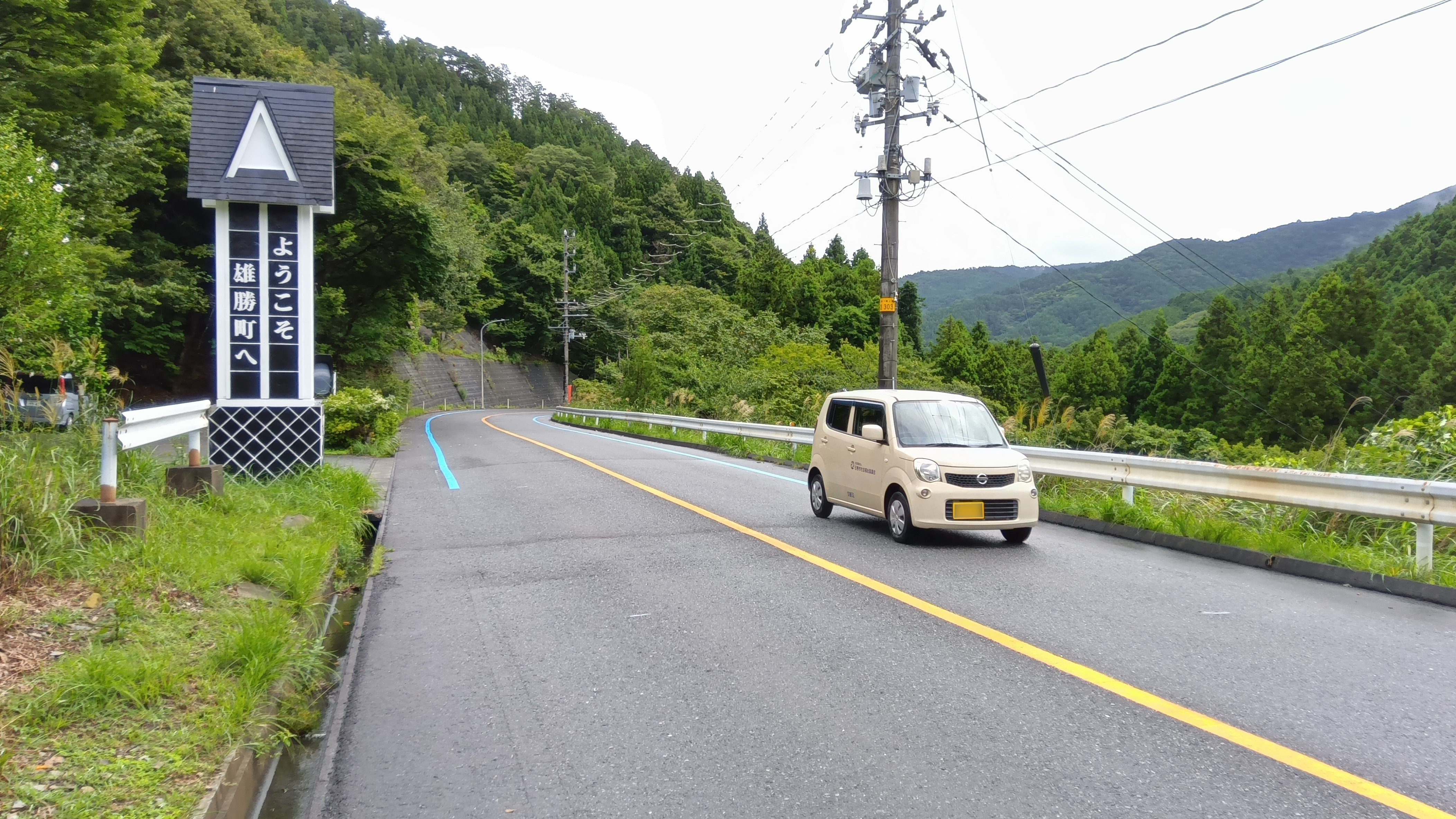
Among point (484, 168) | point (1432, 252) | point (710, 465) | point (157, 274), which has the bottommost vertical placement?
point (710, 465)

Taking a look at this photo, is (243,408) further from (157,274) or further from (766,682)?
(157,274)

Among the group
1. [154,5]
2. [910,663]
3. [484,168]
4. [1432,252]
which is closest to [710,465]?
[910,663]

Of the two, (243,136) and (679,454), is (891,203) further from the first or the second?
(243,136)

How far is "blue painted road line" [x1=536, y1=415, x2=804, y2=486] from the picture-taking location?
15852 mm

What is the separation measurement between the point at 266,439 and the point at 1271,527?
1235 centimetres

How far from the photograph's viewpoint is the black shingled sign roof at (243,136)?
42.0ft

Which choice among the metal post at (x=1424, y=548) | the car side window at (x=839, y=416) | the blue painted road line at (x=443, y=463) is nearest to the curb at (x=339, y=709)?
the car side window at (x=839, y=416)

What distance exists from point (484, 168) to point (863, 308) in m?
42.7

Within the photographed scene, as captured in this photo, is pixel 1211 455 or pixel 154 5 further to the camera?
pixel 154 5

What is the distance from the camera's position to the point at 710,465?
17516 millimetres

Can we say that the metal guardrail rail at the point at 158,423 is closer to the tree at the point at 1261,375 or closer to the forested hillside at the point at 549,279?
the forested hillside at the point at 549,279

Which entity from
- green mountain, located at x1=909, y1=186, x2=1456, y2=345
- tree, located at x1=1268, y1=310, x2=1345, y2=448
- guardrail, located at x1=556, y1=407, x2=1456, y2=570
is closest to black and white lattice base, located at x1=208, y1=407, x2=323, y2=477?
guardrail, located at x1=556, y1=407, x2=1456, y2=570

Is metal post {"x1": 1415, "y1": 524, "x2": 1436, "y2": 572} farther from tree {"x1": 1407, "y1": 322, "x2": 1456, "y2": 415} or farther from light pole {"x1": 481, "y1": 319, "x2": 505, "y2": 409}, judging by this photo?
light pole {"x1": 481, "y1": 319, "x2": 505, "y2": 409}

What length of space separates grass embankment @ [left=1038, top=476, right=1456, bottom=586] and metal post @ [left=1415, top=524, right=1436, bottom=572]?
5 centimetres
